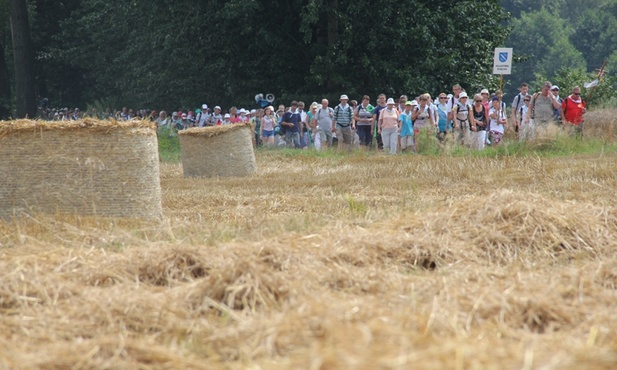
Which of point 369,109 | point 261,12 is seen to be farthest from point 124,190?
point 261,12

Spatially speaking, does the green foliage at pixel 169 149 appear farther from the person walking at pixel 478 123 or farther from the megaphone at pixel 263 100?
the person walking at pixel 478 123

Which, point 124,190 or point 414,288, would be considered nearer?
point 414,288

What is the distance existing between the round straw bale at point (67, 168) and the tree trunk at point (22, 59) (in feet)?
124

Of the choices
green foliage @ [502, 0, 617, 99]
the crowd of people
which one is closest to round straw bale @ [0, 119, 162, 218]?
the crowd of people

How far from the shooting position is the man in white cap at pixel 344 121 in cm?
2662

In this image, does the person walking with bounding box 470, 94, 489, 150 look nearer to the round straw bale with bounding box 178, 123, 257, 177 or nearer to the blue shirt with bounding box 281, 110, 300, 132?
the round straw bale with bounding box 178, 123, 257, 177

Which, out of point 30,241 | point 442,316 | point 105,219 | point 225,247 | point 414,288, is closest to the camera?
point 442,316

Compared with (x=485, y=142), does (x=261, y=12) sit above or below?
above

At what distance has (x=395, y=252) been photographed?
8.09m

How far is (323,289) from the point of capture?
664cm

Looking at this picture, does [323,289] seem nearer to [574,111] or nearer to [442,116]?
[574,111]

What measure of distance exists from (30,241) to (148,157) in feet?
8.52

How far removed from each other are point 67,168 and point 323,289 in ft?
16.5

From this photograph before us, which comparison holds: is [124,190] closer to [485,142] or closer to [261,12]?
[485,142]
